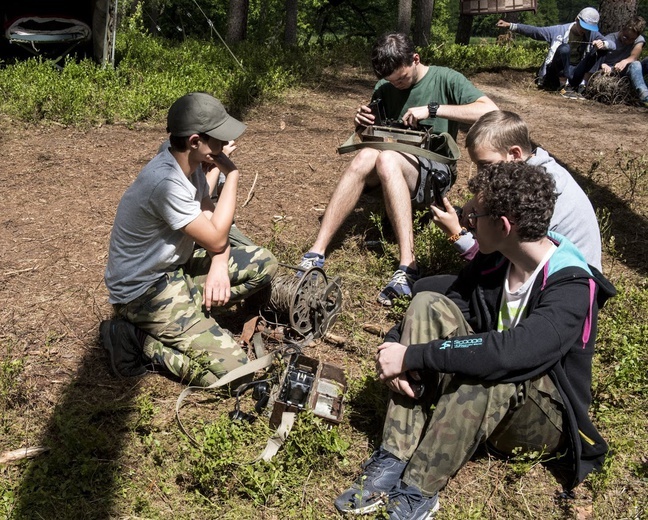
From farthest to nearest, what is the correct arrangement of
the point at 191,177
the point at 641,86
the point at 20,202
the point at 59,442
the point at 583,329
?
the point at 641,86 < the point at 20,202 < the point at 191,177 < the point at 59,442 < the point at 583,329

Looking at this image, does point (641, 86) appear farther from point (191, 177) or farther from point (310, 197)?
point (191, 177)

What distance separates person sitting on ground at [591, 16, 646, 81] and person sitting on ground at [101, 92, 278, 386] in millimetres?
8249

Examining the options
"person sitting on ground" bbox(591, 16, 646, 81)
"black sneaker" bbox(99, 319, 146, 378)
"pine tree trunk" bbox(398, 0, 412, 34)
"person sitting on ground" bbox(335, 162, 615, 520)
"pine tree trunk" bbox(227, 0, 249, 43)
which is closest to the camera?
"person sitting on ground" bbox(335, 162, 615, 520)

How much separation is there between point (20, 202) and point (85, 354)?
95.3 inches

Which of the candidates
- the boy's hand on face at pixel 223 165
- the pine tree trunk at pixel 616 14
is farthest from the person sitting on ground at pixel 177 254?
the pine tree trunk at pixel 616 14

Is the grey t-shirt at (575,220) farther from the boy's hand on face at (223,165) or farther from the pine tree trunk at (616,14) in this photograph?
the pine tree trunk at (616,14)

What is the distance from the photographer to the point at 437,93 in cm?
543

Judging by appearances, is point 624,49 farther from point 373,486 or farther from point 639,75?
point 373,486

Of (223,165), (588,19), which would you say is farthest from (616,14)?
(223,165)

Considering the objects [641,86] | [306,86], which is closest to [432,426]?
[306,86]

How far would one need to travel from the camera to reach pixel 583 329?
2951 mm

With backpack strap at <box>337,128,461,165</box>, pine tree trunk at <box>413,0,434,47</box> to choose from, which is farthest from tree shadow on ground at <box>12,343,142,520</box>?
pine tree trunk at <box>413,0,434,47</box>

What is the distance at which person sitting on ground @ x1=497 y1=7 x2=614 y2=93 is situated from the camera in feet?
34.6

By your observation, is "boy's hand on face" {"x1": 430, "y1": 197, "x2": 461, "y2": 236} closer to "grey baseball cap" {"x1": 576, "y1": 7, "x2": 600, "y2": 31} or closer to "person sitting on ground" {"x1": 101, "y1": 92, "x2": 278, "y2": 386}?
"person sitting on ground" {"x1": 101, "y1": 92, "x2": 278, "y2": 386}
